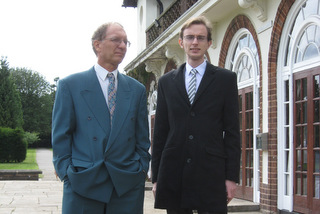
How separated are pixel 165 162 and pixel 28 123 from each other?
6931cm

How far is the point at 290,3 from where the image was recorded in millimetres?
7613

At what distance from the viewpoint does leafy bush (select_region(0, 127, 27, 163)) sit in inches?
1059

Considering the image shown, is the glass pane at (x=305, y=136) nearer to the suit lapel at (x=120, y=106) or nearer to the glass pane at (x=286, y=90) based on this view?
the glass pane at (x=286, y=90)

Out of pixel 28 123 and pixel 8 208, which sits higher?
pixel 28 123

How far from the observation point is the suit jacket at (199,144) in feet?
10.8

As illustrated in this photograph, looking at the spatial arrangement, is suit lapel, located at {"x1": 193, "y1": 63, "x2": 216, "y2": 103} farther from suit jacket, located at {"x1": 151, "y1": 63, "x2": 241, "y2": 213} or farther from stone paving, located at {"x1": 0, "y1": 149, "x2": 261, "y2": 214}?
stone paving, located at {"x1": 0, "y1": 149, "x2": 261, "y2": 214}

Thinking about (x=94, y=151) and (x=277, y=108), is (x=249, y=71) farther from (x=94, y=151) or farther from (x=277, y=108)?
(x=94, y=151)

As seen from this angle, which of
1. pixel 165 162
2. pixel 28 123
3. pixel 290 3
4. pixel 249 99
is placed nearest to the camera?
pixel 165 162

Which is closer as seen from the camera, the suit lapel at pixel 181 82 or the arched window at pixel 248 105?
the suit lapel at pixel 181 82

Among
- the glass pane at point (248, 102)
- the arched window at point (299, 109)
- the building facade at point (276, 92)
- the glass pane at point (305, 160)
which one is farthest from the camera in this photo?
the glass pane at point (248, 102)

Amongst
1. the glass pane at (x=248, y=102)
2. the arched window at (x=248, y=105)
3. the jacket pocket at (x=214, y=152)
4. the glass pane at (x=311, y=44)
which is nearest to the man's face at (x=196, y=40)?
the jacket pocket at (x=214, y=152)

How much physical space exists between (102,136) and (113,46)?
1.98ft

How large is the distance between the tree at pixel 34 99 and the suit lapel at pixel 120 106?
224 ft

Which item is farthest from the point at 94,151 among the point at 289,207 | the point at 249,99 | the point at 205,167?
the point at 249,99
